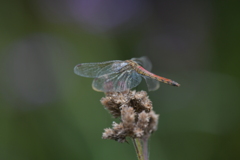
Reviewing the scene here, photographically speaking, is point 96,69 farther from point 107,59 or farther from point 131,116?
point 107,59

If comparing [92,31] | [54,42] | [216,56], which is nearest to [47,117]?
[54,42]

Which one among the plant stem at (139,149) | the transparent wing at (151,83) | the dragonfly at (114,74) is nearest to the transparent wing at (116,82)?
the dragonfly at (114,74)

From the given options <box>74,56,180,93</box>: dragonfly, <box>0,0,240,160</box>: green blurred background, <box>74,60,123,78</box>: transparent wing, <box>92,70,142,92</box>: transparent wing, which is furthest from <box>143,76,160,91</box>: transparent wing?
<box>0,0,240,160</box>: green blurred background

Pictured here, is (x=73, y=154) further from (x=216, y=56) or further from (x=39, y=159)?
(x=216, y=56)

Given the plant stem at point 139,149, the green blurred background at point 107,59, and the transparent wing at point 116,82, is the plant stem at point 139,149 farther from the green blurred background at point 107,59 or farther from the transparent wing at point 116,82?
the green blurred background at point 107,59

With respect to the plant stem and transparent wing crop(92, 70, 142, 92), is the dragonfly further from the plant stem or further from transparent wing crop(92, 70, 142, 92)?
the plant stem
